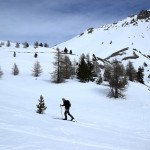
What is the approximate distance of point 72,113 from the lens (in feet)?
98.2

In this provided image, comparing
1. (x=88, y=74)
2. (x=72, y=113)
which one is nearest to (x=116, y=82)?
(x=88, y=74)

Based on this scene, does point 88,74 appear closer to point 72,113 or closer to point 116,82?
point 116,82

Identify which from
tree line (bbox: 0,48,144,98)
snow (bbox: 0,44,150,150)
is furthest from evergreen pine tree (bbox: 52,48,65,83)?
snow (bbox: 0,44,150,150)

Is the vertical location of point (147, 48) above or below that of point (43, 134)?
above

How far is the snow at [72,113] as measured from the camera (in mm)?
12188

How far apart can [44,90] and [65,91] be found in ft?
12.9

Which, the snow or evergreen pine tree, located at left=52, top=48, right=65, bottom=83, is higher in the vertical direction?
evergreen pine tree, located at left=52, top=48, right=65, bottom=83

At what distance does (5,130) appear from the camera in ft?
43.2

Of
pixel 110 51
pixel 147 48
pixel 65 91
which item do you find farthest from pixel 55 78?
pixel 147 48

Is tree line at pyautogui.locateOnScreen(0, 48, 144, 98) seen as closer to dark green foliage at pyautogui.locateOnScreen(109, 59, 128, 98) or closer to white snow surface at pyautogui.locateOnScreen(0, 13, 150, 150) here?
dark green foliage at pyautogui.locateOnScreen(109, 59, 128, 98)

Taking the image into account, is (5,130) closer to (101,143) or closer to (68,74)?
(101,143)

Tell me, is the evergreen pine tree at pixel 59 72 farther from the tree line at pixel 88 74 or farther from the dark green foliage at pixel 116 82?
the dark green foliage at pixel 116 82

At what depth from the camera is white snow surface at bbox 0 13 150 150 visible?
1223 centimetres

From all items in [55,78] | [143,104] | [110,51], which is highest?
[110,51]
